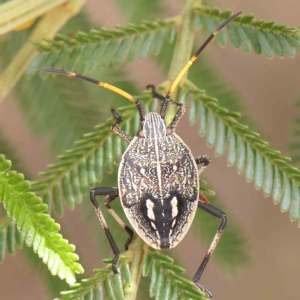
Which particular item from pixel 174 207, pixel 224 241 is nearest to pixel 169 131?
pixel 174 207

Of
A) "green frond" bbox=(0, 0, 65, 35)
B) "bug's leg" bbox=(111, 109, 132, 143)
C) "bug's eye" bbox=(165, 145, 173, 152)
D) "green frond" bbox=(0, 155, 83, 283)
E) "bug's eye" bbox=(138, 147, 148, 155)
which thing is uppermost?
"green frond" bbox=(0, 0, 65, 35)

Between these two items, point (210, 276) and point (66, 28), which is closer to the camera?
point (66, 28)

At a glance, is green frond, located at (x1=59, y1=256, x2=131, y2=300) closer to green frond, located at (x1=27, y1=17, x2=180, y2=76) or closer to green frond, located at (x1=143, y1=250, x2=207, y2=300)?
green frond, located at (x1=143, y1=250, x2=207, y2=300)

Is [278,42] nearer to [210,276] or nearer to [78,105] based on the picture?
[78,105]

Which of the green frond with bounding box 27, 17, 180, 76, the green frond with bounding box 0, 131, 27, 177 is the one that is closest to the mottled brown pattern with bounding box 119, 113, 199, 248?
the green frond with bounding box 27, 17, 180, 76

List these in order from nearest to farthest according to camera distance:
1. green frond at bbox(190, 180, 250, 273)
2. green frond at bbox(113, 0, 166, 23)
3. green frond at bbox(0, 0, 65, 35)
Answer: green frond at bbox(0, 0, 65, 35), green frond at bbox(190, 180, 250, 273), green frond at bbox(113, 0, 166, 23)

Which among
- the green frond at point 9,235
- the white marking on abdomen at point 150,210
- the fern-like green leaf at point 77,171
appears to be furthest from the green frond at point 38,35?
the white marking on abdomen at point 150,210

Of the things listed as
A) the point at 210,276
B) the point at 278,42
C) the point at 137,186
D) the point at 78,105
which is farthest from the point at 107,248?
the point at 210,276

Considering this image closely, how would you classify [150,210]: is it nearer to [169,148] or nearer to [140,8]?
[169,148]
